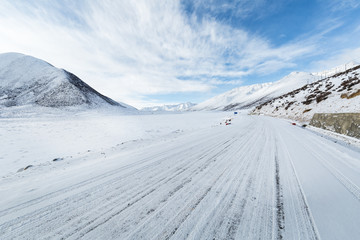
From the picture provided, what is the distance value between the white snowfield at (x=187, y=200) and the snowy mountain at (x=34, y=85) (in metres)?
55.2

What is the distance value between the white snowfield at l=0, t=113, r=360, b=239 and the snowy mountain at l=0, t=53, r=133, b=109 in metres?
55.2

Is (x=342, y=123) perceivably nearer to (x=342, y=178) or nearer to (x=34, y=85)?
(x=342, y=178)

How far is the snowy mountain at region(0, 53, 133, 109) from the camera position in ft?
150

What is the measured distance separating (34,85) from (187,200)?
76690mm

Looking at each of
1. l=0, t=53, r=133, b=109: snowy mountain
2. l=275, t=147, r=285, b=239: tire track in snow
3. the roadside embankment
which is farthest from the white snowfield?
l=0, t=53, r=133, b=109: snowy mountain

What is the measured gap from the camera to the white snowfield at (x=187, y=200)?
199 cm

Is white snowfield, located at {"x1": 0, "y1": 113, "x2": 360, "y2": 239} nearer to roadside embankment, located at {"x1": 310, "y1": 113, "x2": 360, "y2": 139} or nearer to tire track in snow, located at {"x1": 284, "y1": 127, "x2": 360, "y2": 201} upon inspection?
tire track in snow, located at {"x1": 284, "y1": 127, "x2": 360, "y2": 201}

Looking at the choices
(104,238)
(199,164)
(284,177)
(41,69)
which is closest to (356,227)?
(284,177)

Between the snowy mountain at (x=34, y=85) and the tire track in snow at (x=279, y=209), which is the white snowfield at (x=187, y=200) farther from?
the snowy mountain at (x=34, y=85)

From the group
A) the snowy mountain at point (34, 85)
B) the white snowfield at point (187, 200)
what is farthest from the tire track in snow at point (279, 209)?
the snowy mountain at point (34, 85)

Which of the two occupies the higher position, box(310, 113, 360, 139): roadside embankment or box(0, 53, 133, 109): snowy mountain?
box(0, 53, 133, 109): snowy mountain

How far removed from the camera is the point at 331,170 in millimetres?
3844

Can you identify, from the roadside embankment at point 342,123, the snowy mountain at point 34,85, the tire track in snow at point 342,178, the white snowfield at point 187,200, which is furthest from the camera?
the snowy mountain at point 34,85

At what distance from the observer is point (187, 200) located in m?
2.63
